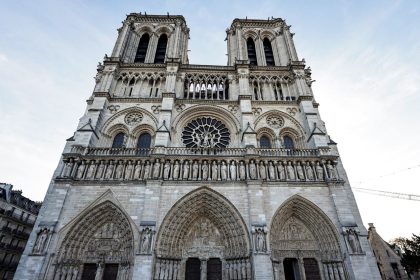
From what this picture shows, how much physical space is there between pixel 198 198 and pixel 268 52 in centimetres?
1510

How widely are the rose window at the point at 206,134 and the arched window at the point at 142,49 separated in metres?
8.05

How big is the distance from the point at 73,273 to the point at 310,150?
1293 centimetres

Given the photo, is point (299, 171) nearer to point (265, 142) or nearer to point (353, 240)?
point (265, 142)

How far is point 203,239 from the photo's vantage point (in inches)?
476

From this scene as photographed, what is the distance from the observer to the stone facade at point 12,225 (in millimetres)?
18953

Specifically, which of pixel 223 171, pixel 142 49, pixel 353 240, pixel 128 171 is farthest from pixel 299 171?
pixel 142 49

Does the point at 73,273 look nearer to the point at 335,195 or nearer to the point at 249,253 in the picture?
the point at 249,253

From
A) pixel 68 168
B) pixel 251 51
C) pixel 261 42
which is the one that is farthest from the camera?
pixel 251 51

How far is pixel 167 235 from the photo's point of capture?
37.6 feet

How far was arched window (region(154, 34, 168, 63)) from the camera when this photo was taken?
808 inches

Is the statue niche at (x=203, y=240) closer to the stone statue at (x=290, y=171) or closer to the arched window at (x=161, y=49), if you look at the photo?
the stone statue at (x=290, y=171)


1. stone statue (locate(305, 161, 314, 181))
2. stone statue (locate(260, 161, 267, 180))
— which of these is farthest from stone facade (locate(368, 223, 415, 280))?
stone statue (locate(260, 161, 267, 180))

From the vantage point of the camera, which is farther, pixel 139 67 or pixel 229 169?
pixel 139 67

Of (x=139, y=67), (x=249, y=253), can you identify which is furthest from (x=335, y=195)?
(x=139, y=67)
